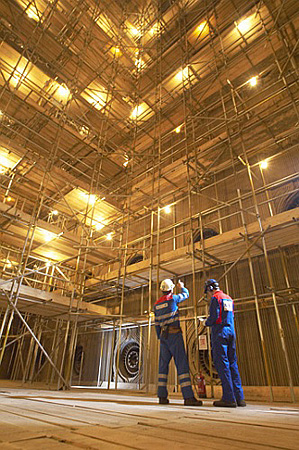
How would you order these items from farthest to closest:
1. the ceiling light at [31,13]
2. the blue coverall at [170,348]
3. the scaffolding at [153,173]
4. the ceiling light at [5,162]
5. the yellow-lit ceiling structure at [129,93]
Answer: the ceiling light at [31,13]
the ceiling light at [5,162]
the yellow-lit ceiling structure at [129,93]
the scaffolding at [153,173]
the blue coverall at [170,348]

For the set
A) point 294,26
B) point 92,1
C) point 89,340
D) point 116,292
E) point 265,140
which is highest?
point 92,1

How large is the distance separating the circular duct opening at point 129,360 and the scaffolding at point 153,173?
0.06 meters

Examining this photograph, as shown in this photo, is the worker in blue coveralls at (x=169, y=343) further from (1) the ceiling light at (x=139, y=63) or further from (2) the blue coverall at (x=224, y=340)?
(1) the ceiling light at (x=139, y=63)

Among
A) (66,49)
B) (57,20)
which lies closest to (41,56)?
(66,49)

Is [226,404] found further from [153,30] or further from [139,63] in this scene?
[153,30]

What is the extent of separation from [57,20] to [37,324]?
1359 cm

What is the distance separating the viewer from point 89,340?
1209 centimetres

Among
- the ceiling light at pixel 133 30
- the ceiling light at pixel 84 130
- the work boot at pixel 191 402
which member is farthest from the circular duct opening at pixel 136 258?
the ceiling light at pixel 133 30

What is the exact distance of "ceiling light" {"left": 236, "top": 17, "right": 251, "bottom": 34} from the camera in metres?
10.2

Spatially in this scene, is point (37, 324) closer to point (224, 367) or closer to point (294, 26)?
point (224, 367)

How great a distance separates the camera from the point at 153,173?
1018 centimetres

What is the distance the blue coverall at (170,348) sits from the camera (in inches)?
161

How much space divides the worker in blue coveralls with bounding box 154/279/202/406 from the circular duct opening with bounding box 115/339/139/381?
20.7 feet

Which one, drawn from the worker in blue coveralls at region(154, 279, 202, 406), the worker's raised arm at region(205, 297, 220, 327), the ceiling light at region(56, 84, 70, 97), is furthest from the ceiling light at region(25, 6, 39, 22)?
the worker's raised arm at region(205, 297, 220, 327)
